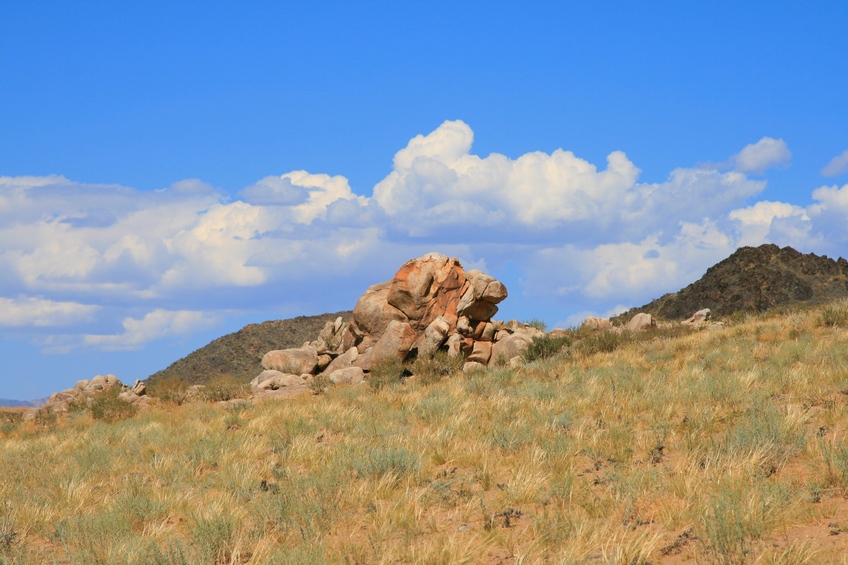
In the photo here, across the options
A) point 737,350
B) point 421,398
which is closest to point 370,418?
point 421,398

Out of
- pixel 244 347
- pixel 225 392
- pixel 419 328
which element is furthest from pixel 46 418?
pixel 244 347

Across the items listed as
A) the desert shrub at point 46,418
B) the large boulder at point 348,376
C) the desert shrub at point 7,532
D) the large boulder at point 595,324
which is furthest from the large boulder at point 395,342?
the desert shrub at point 7,532

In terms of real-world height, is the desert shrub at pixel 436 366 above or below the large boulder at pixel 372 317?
below

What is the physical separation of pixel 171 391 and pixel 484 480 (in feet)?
67.9

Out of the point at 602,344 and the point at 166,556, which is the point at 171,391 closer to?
the point at 602,344

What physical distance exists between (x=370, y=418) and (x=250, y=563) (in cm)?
724

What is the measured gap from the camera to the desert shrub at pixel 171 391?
25.6 meters

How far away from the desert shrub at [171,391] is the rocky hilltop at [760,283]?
1051 inches

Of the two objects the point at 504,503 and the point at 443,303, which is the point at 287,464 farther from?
the point at 443,303

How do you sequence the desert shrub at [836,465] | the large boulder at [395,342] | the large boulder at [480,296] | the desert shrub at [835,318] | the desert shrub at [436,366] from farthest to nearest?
the large boulder at [480,296] → the large boulder at [395,342] → the desert shrub at [436,366] → the desert shrub at [835,318] → the desert shrub at [836,465]

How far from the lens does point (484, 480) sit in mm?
→ 8664

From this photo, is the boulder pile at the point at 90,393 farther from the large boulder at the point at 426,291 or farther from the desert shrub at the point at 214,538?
the desert shrub at the point at 214,538

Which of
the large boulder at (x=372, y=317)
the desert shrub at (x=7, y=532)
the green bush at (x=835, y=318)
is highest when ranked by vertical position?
the large boulder at (x=372, y=317)

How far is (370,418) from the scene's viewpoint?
13820 mm
